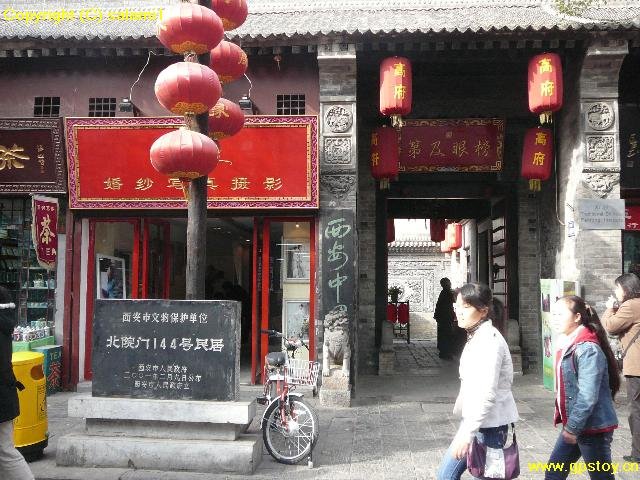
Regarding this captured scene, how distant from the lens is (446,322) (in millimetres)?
13250

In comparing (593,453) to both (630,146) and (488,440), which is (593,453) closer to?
(488,440)

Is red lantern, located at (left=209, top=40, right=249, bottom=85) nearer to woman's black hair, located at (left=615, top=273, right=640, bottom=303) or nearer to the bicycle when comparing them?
the bicycle

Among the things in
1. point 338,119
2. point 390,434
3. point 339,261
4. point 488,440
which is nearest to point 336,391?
point 390,434

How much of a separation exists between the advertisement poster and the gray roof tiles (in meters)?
3.77

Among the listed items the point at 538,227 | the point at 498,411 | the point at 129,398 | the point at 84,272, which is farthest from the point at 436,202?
the point at 498,411

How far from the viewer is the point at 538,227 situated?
10820 millimetres

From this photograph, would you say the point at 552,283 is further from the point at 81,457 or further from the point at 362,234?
the point at 81,457

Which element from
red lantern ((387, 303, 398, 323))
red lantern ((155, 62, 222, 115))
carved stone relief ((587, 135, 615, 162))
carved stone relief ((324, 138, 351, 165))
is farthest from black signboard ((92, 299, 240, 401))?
red lantern ((387, 303, 398, 323))

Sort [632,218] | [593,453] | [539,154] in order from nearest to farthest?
[593,453] → [539,154] → [632,218]

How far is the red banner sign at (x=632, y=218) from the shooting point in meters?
9.97

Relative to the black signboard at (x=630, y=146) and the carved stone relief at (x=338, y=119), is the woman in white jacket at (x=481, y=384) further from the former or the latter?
the black signboard at (x=630, y=146)

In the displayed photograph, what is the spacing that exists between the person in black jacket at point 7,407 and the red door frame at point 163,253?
204 inches

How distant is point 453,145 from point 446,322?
468cm

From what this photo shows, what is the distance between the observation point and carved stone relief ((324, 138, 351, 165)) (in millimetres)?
8922
